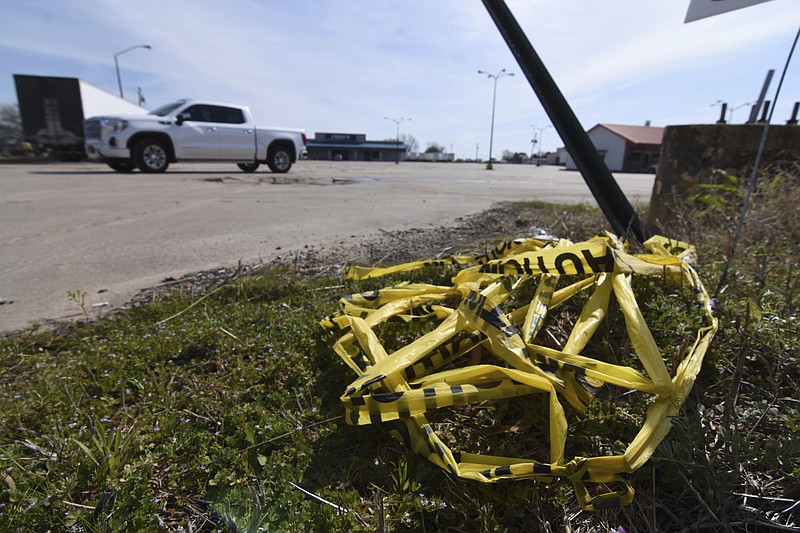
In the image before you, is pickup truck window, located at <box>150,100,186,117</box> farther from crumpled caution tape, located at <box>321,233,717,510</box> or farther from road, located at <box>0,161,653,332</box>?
crumpled caution tape, located at <box>321,233,717,510</box>

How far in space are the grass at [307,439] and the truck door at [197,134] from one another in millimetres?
12289

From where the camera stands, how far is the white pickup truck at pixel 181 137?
11.9 metres

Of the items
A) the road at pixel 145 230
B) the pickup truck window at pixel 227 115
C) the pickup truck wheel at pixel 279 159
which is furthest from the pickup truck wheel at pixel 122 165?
the pickup truck wheel at pixel 279 159

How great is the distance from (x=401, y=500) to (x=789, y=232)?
3790 mm

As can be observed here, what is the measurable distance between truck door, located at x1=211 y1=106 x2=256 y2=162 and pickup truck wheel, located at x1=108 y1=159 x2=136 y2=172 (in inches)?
105

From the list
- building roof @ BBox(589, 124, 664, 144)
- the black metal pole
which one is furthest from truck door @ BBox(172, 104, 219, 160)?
building roof @ BBox(589, 124, 664, 144)

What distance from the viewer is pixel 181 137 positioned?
1276 centimetres

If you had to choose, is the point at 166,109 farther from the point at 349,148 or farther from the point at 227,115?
the point at 349,148

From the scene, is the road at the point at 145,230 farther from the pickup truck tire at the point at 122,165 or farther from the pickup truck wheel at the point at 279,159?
the pickup truck wheel at the point at 279,159

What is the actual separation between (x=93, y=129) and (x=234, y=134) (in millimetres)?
3862

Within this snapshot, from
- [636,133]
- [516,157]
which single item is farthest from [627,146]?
[516,157]

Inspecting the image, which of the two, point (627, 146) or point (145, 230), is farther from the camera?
point (627, 146)

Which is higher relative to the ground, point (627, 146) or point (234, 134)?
point (627, 146)

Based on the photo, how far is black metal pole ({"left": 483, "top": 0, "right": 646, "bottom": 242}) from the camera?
3375 millimetres
